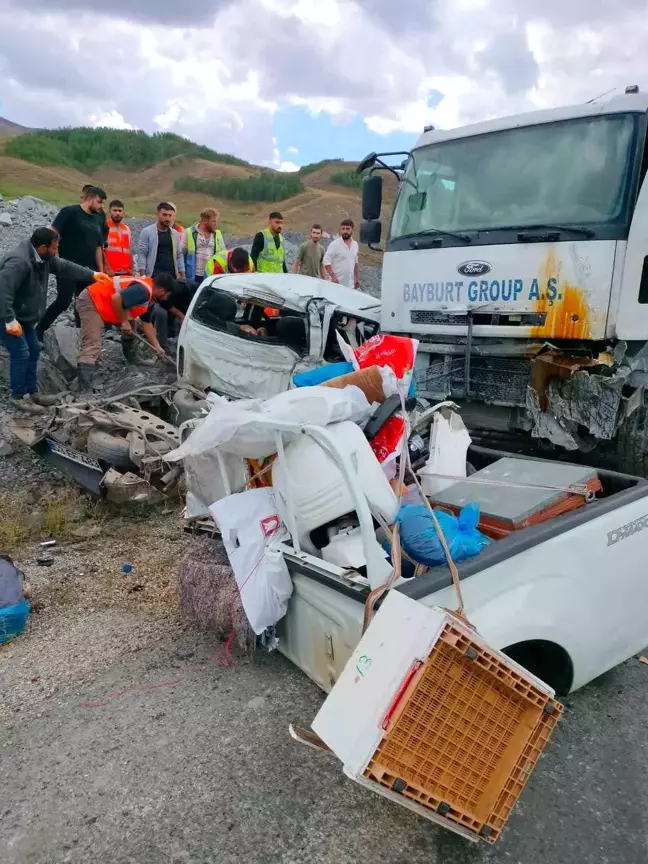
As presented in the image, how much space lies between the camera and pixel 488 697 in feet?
6.26

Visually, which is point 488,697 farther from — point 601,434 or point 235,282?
point 235,282

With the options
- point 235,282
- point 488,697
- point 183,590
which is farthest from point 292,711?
point 235,282

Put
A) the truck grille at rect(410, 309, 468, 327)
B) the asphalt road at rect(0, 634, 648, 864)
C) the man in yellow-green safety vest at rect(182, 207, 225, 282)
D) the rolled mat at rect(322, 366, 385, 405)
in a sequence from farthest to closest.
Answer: the man in yellow-green safety vest at rect(182, 207, 225, 282) → the truck grille at rect(410, 309, 468, 327) → the rolled mat at rect(322, 366, 385, 405) → the asphalt road at rect(0, 634, 648, 864)

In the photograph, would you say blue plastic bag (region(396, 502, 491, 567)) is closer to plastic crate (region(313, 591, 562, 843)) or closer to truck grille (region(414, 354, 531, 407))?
plastic crate (region(313, 591, 562, 843))

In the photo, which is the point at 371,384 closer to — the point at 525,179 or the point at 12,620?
the point at 12,620

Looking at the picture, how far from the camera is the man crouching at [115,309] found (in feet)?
20.2

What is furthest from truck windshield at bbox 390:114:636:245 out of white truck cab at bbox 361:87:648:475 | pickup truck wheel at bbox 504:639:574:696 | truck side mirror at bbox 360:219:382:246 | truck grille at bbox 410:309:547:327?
pickup truck wheel at bbox 504:639:574:696

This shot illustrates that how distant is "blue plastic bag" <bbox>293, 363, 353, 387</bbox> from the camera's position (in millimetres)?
3402

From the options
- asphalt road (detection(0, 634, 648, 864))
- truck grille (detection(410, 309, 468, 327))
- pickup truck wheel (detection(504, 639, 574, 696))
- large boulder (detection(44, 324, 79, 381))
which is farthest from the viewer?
large boulder (detection(44, 324, 79, 381))

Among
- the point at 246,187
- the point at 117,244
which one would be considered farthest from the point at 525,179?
the point at 246,187

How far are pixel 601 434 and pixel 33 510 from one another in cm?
423

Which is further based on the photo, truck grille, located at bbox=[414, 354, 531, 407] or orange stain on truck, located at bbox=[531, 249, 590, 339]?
truck grille, located at bbox=[414, 354, 531, 407]

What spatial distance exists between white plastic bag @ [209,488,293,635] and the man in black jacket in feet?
12.5

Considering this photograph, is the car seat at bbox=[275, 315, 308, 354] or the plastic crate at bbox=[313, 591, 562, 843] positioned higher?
the car seat at bbox=[275, 315, 308, 354]
